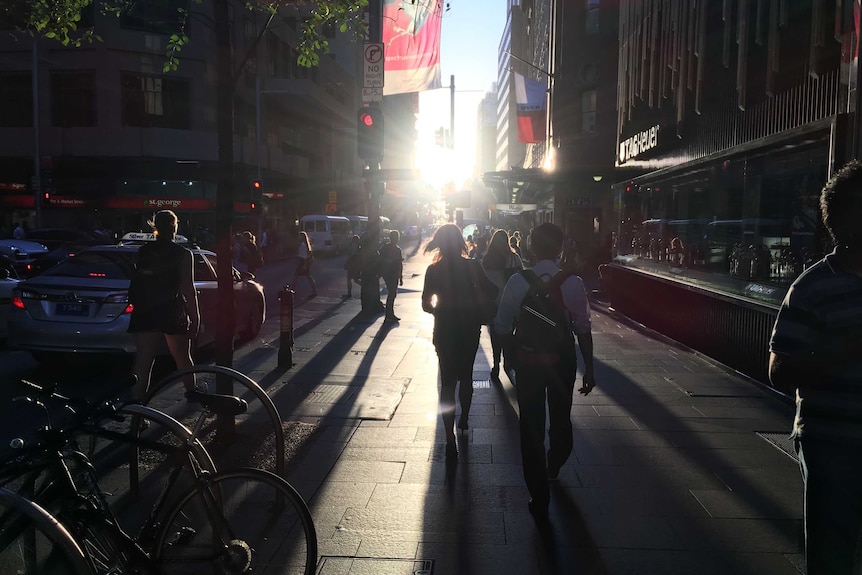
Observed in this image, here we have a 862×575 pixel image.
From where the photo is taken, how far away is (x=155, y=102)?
35.6m

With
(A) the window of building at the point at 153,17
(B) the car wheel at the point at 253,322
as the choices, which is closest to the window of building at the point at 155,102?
(A) the window of building at the point at 153,17

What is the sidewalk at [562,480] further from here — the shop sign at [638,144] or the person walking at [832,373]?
the shop sign at [638,144]

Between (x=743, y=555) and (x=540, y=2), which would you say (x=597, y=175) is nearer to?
(x=743, y=555)

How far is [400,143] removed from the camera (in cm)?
10912

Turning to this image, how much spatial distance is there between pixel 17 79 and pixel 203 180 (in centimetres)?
915

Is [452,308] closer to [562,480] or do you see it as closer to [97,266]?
[562,480]

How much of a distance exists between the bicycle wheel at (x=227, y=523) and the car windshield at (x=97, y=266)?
6.27 m

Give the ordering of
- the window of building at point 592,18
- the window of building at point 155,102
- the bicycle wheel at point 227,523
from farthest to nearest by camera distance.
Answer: the window of building at point 592,18 < the window of building at point 155,102 < the bicycle wheel at point 227,523

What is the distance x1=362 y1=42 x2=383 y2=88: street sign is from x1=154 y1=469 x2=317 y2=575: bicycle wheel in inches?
481

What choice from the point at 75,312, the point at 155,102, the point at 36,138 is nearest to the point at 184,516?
the point at 75,312

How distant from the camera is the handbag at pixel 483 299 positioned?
20.5 feet

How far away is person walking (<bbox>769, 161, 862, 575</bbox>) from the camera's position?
270cm

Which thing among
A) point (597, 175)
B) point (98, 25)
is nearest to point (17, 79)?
point (98, 25)

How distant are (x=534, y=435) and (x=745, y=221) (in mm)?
6779
